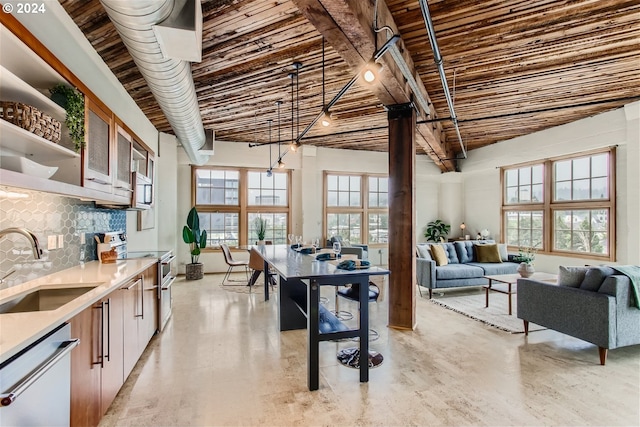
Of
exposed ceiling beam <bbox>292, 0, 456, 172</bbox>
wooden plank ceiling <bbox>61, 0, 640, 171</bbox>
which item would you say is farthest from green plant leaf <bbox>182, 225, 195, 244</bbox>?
exposed ceiling beam <bbox>292, 0, 456, 172</bbox>

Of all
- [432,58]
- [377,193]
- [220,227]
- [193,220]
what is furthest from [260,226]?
[432,58]

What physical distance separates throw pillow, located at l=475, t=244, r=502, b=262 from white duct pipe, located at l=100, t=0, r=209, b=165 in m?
5.74

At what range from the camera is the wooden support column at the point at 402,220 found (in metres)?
3.93

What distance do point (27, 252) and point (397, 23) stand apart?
11.8ft

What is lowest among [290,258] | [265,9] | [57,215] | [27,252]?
[290,258]

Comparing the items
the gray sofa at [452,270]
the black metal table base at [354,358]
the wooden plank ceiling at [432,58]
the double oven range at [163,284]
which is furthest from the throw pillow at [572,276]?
the double oven range at [163,284]

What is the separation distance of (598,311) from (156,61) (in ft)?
14.5

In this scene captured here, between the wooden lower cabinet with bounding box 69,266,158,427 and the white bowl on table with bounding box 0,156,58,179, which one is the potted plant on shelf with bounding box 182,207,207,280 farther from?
the white bowl on table with bounding box 0,156,58,179

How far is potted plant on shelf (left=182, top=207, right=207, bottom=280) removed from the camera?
686 cm

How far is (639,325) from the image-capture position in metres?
3.01

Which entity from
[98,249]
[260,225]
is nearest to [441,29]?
[98,249]

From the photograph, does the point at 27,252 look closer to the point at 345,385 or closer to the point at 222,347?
the point at 222,347

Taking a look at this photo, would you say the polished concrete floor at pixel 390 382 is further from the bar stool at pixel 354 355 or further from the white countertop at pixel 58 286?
the white countertop at pixel 58 286

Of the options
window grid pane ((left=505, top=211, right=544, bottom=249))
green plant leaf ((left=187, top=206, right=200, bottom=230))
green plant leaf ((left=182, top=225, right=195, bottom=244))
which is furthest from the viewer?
window grid pane ((left=505, top=211, right=544, bottom=249))
